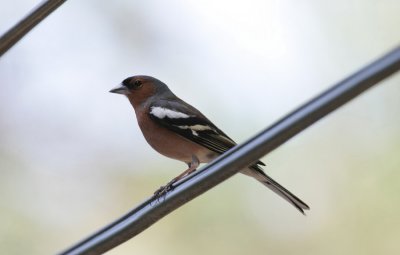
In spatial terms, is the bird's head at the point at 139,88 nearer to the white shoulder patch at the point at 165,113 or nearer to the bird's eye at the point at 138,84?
the bird's eye at the point at 138,84

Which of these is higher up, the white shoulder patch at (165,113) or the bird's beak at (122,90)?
the bird's beak at (122,90)

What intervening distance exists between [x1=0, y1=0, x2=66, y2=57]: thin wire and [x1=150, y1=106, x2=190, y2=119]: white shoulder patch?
7.17 ft

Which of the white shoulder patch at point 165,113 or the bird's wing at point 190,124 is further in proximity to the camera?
the white shoulder patch at point 165,113

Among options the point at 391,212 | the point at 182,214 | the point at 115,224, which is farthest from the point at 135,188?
the point at 115,224

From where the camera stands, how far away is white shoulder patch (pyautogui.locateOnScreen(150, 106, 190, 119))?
5184 millimetres

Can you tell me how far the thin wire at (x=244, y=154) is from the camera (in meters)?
2.06

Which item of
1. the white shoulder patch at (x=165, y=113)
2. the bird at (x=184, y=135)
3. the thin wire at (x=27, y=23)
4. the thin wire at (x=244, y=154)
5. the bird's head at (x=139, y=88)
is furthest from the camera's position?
the bird's head at (x=139, y=88)

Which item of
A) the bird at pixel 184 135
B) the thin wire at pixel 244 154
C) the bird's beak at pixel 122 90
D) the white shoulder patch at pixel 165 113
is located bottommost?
the thin wire at pixel 244 154

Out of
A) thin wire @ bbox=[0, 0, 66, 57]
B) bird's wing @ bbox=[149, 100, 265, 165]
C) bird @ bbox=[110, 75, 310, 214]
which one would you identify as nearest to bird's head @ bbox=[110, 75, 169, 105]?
bird @ bbox=[110, 75, 310, 214]

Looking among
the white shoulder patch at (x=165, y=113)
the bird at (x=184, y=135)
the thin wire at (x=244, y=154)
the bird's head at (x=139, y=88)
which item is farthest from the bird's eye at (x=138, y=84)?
the thin wire at (x=244, y=154)

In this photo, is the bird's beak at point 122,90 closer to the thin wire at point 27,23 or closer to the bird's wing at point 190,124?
the bird's wing at point 190,124

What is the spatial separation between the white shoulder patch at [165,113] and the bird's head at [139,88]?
29cm

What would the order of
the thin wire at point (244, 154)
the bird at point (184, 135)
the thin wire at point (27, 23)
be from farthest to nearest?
1. the bird at point (184, 135)
2. the thin wire at point (27, 23)
3. the thin wire at point (244, 154)

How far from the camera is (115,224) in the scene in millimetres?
2824
